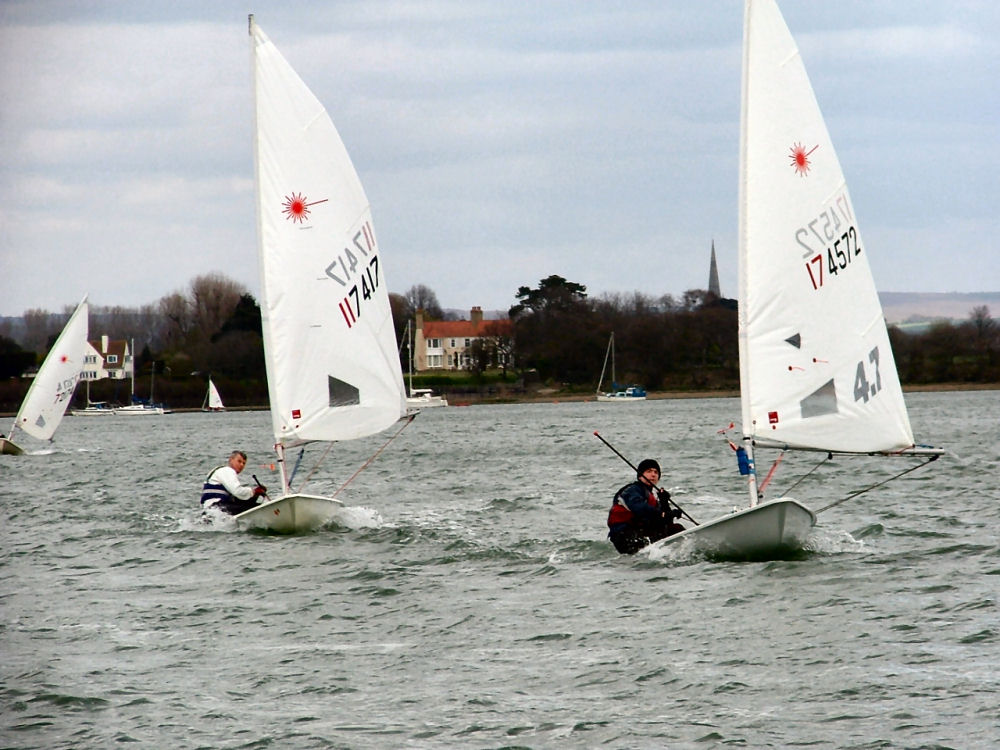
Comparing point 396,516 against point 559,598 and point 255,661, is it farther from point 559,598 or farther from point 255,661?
→ point 255,661

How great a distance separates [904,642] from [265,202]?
8976 mm

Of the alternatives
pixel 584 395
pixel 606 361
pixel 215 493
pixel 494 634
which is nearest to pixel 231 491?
pixel 215 493

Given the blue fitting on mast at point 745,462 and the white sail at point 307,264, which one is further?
the white sail at point 307,264

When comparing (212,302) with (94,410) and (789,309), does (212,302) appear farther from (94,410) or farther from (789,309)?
(789,309)

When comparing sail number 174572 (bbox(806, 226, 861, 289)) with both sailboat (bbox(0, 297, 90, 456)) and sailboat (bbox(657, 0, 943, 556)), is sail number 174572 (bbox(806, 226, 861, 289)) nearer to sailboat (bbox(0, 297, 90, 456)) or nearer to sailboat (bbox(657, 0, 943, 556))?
sailboat (bbox(657, 0, 943, 556))

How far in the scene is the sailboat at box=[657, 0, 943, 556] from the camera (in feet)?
38.7

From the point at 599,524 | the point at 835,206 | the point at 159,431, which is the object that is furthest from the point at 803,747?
the point at 159,431

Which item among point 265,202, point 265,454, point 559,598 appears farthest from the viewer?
point 265,454

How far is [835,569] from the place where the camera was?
12188mm

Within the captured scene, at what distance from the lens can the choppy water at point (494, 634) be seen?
25.5ft

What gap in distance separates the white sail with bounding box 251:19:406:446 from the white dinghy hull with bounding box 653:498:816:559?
500cm

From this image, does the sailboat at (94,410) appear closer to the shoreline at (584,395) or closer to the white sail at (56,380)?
the shoreline at (584,395)

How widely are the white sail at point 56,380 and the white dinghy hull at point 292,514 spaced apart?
2183 centimetres

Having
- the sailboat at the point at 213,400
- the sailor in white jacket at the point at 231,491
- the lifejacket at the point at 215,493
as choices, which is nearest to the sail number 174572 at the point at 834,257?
the sailor in white jacket at the point at 231,491
